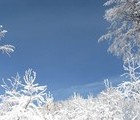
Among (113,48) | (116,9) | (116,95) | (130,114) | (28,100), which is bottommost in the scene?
(28,100)

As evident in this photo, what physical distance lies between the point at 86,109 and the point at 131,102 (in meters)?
2.49

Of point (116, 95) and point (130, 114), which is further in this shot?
point (116, 95)

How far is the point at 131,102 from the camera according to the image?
1205 centimetres

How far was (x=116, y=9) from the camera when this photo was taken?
20297 millimetres

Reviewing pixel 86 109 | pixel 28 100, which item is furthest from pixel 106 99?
pixel 28 100

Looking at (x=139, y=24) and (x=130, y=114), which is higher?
(x=139, y=24)

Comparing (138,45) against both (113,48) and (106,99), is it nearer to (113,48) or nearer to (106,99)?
(113,48)

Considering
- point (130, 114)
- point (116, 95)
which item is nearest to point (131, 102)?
point (130, 114)

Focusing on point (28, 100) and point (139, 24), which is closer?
point (28, 100)

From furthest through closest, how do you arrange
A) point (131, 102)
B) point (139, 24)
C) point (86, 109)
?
point (139, 24) → point (86, 109) → point (131, 102)

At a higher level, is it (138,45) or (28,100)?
(138,45)

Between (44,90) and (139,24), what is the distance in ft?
42.3

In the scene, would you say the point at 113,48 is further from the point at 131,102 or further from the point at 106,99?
the point at 131,102

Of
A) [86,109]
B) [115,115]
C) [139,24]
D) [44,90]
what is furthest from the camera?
[139,24]
